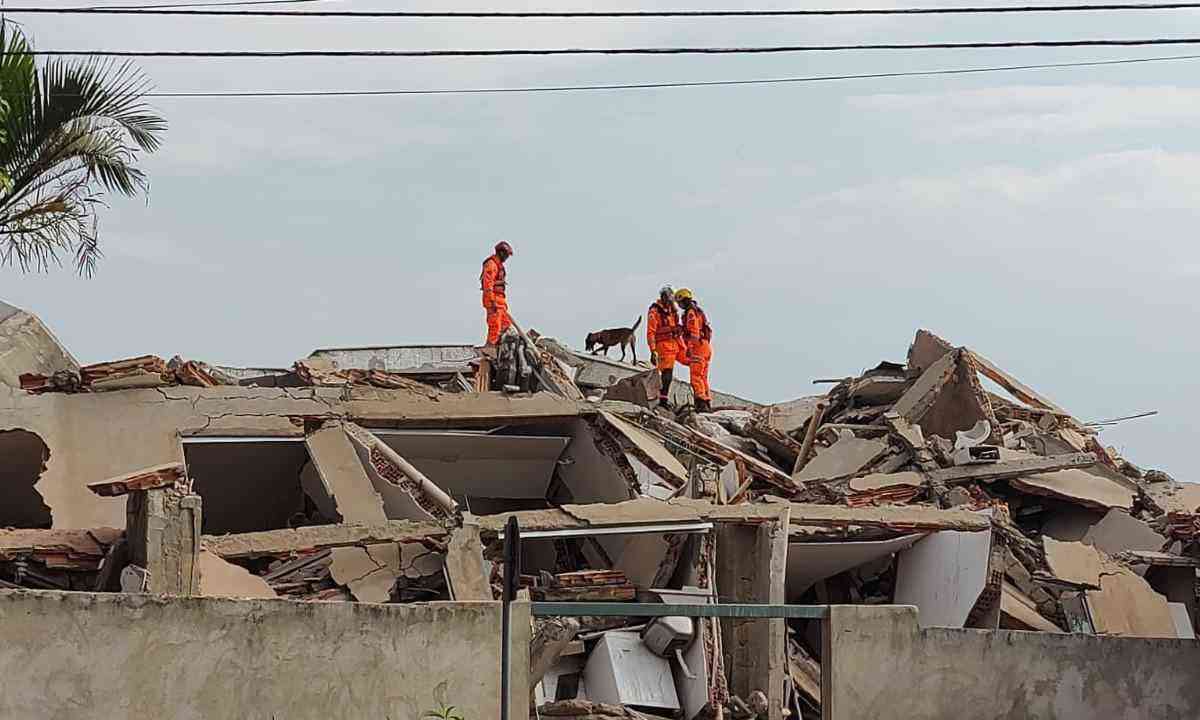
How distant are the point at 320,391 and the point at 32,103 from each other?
149 inches

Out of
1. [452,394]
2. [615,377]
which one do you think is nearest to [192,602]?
[452,394]

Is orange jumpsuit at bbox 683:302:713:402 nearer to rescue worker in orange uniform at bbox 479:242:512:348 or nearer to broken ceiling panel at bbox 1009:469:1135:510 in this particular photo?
rescue worker in orange uniform at bbox 479:242:512:348

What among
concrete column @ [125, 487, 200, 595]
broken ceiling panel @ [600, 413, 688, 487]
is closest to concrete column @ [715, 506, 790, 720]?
broken ceiling panel @ [600, 413, 688, 487]

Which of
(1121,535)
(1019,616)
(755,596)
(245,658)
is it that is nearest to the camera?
(245,658)

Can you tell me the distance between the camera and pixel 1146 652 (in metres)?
10.4

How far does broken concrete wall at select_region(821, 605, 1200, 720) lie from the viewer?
9.96 m

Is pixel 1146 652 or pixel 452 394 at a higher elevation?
pixel 452 394

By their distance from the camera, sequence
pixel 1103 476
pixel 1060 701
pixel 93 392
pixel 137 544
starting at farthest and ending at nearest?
1. pixel 1103 476
2. pixel 93 392
3. pixel 137 544
4. pixel 1060 701

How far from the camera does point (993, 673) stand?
33.8 ft

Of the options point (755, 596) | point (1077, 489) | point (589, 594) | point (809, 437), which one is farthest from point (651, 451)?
point (1077, 489)

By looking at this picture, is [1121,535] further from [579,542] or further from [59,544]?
[59,544]

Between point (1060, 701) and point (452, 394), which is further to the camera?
point (452, 394)

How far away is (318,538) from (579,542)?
293 cm

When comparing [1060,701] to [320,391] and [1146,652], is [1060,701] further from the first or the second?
[320,391]
